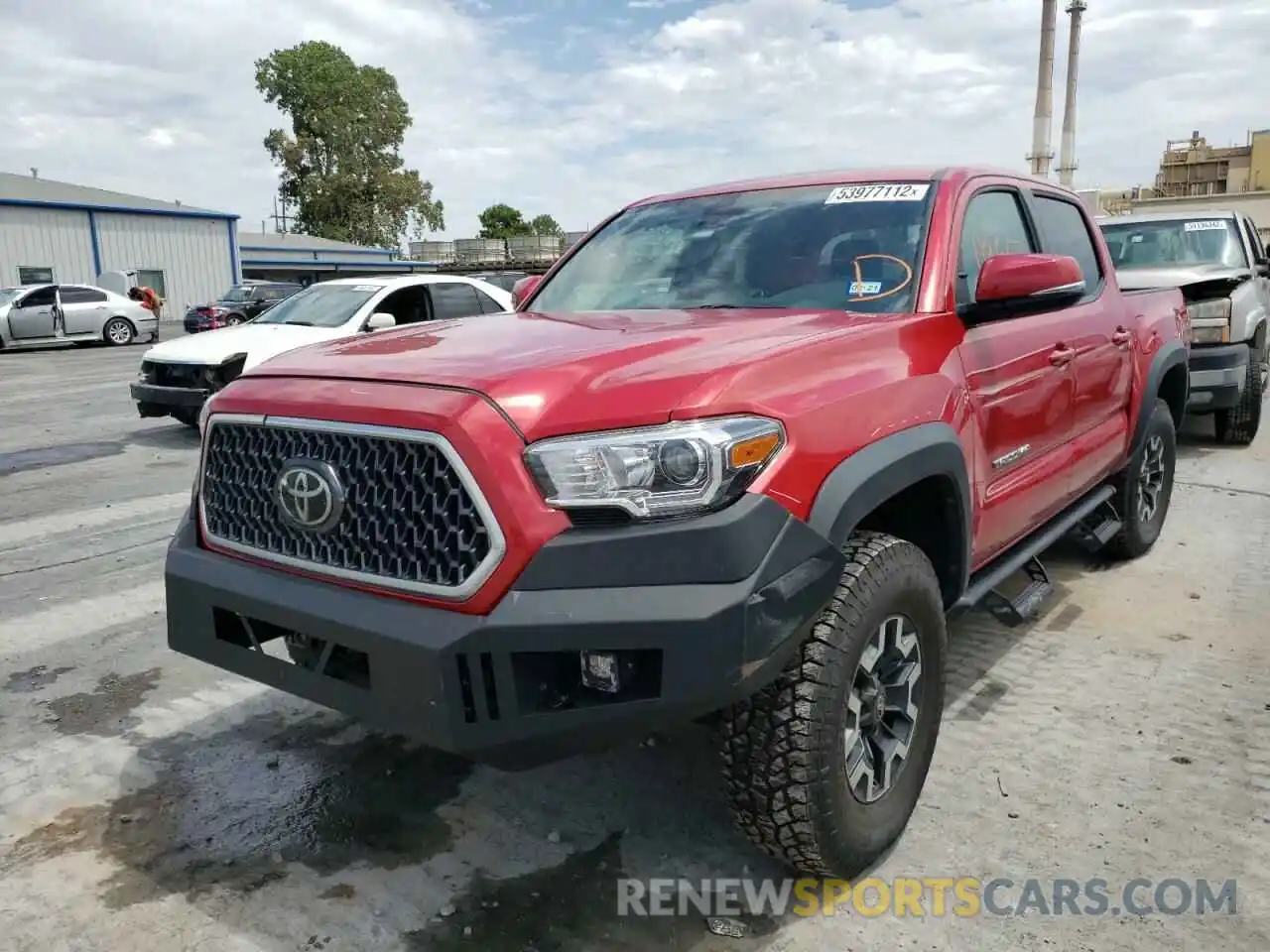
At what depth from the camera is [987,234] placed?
3490 millimetres

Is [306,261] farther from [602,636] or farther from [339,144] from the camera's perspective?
[602,636]

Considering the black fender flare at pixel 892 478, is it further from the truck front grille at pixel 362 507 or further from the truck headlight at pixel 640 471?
the truck front grille at pixel 362 507

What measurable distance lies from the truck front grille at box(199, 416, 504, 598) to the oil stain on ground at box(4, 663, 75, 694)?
177 cm

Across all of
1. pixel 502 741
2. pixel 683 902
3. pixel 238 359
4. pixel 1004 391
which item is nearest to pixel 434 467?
pixel 502 741

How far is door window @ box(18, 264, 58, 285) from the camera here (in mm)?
32844

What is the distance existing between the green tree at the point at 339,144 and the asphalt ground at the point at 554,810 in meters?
65.3

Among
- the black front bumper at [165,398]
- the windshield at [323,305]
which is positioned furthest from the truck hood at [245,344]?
the black front bumper at [165,398]

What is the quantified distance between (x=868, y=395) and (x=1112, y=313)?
2.41 meters

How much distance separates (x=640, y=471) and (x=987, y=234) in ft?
6.83

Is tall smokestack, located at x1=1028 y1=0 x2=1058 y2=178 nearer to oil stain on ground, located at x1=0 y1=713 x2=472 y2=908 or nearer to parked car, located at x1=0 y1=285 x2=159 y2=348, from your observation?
parked car, located at x1=0 y1=285 x2=159 y2=348

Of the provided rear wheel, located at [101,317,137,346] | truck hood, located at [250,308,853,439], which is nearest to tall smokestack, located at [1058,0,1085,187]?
rear wheel, located at [101,317,137,346]

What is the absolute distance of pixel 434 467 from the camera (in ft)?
6.97

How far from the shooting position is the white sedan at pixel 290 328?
9.08 meters

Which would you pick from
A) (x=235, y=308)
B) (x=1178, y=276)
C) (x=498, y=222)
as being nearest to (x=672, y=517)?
(x=1178, y=276)
